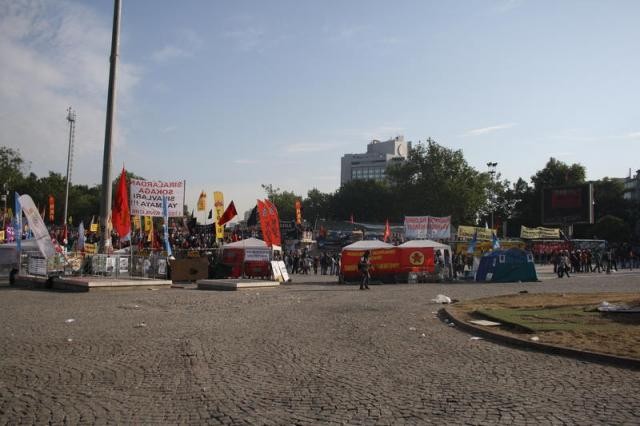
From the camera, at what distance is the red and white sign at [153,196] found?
24344mm

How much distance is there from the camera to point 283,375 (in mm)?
7629

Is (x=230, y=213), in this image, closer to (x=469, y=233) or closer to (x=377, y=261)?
(x=377, y=261)

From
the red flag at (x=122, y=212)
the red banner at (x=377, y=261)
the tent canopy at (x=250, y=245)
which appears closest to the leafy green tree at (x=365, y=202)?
the red banner at (x=377, y=261)

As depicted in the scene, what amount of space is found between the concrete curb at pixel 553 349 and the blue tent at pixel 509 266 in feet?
62.3

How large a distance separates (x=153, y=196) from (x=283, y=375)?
1865 cm

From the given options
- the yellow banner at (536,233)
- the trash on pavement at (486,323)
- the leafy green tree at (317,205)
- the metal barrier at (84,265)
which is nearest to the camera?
the trash on pavement at (486,323)

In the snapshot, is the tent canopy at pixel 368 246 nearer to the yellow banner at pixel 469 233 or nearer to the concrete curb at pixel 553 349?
the concrete curb at pixel 553 349

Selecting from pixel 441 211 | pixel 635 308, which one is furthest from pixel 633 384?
pixel 441 211

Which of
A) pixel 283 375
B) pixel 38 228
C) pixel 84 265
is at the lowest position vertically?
pixel 283 375

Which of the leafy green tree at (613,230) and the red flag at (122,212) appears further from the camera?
the leafy green tree at (613,230)

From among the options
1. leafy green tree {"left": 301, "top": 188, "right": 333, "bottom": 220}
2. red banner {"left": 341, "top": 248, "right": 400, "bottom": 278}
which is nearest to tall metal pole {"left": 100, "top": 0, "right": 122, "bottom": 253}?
red banner {"left": 341, "top": 248, "right": 400, "bottom": 278}

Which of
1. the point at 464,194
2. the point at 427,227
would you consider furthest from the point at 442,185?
the point at 427,227

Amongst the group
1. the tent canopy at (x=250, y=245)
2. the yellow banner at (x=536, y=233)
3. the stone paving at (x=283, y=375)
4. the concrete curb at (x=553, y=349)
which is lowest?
the stone paving at (x=283, y=375)

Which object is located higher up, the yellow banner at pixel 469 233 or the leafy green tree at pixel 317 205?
the leafy green tree at pixel 317 205
